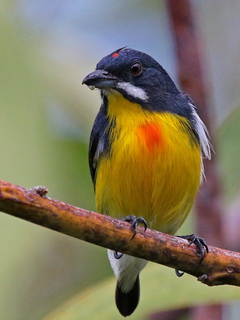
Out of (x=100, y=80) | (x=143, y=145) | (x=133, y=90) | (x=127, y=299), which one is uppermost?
(x=100, y=80)

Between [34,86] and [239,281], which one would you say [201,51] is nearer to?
[34,86]

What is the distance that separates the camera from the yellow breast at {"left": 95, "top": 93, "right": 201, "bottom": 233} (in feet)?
12.3

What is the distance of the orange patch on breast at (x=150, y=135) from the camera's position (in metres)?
3.73

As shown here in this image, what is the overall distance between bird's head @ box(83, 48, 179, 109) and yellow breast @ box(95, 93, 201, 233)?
7 centimetres

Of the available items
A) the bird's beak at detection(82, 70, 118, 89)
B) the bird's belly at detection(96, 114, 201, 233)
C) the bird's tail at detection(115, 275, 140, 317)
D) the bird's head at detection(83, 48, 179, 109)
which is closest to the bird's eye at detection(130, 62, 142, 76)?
the bird's head at detection(83, 48, 179, 109)

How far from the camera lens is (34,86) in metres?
3.71

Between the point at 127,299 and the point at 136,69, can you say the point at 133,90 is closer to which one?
the point at 136,69

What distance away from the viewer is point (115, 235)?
99.9 inches

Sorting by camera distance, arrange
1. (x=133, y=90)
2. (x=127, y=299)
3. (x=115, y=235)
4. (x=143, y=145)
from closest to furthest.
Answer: (x=115, y=235), (x=143, y=145), (x=133, y=90), (x=127, y=299)

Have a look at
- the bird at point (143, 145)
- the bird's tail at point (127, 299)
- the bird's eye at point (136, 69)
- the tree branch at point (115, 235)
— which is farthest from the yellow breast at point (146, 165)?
the tree branch at point (115, 235)

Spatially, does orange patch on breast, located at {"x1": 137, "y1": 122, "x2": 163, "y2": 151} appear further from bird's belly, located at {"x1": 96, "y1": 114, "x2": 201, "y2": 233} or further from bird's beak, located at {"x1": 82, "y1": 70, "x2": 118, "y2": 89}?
bird's beak, located at {"x1": 82, "y1": 70, "x2": 118, "y2": 89}

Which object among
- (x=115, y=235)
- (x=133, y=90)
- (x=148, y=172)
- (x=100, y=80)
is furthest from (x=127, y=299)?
(x=115, y=235)

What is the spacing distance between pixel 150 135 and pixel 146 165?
6.3 inches

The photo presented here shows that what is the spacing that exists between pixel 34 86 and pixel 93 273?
1.31 metres
